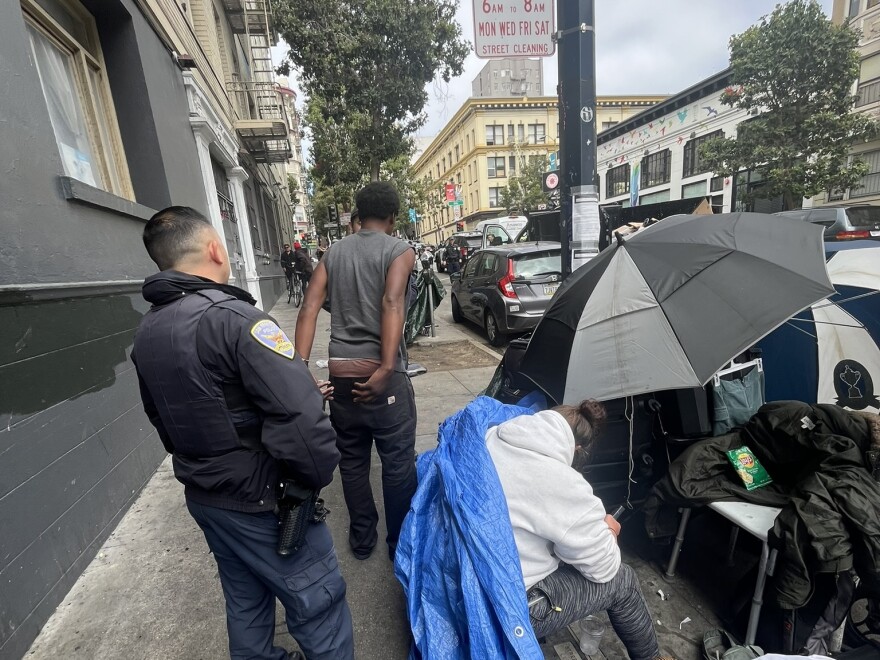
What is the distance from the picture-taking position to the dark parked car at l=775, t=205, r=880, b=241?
9.95m

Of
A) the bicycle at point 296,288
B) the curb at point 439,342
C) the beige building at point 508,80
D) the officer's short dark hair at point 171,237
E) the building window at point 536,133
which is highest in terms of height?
the beige building at point 508,80

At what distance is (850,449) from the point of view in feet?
5.98

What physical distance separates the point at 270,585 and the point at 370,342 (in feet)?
3.91

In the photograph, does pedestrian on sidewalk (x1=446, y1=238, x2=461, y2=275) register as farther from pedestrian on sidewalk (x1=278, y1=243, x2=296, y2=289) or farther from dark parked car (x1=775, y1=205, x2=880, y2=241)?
dark parked car (x1=775, y1=205, x2=880, y2=241)

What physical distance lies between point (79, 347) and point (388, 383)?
195cm

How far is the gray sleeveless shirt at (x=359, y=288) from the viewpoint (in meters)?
2.35

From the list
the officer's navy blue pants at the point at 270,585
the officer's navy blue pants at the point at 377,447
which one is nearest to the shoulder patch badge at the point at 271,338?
the officer's navy blue pants at the point at 270,585

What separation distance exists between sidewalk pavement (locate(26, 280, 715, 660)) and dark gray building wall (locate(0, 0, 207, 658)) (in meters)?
0.13

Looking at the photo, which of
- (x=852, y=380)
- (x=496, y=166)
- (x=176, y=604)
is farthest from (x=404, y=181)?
(x=496, y=166)

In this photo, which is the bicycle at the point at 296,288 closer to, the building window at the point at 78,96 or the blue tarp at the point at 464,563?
the building window at the point at 78,96

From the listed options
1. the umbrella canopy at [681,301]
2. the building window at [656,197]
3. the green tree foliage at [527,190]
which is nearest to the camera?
the umbrella canopy at [681,301]

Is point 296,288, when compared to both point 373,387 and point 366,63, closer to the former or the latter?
point 366,63

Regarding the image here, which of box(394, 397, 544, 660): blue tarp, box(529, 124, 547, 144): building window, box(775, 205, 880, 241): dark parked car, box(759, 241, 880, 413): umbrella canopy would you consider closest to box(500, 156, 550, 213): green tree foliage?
box(529, 124, 547, 144): building window

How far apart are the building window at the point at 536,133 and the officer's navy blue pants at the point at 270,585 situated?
5106cm
